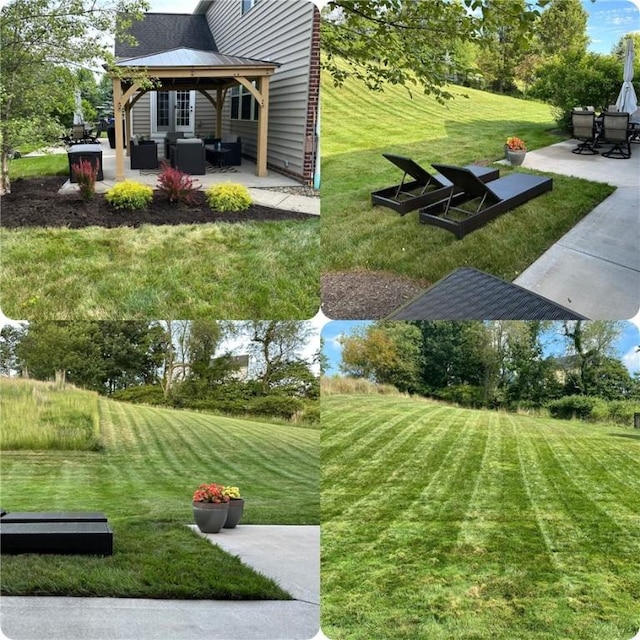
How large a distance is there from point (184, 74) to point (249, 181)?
1204 mm

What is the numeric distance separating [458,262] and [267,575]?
2.44 m

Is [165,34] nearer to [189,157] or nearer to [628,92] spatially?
[189,157]

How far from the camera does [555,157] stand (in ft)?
17.8

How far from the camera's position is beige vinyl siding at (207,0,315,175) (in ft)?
15.2

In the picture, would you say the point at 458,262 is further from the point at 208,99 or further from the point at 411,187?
the point at 208,99

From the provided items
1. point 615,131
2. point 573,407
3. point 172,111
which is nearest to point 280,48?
point 172,111

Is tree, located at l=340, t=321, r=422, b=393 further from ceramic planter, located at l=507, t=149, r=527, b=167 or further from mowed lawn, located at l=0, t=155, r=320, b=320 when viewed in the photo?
ceramic planter, located at l=507, t=149, r=527, b=167

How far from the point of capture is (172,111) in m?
7.73

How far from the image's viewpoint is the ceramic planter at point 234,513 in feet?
14.4

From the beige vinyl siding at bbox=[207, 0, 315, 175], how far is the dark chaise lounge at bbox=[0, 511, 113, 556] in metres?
3.18

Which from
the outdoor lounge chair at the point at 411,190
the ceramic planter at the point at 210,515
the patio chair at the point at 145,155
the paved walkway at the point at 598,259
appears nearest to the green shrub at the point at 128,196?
the patio chair at the point at 145,155

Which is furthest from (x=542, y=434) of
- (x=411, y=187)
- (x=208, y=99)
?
(x=208, y=99)

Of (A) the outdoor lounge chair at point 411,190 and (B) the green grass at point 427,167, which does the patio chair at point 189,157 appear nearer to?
(B) the green grass at point 427,167

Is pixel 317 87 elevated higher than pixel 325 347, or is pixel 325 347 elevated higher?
pixel 317 87
